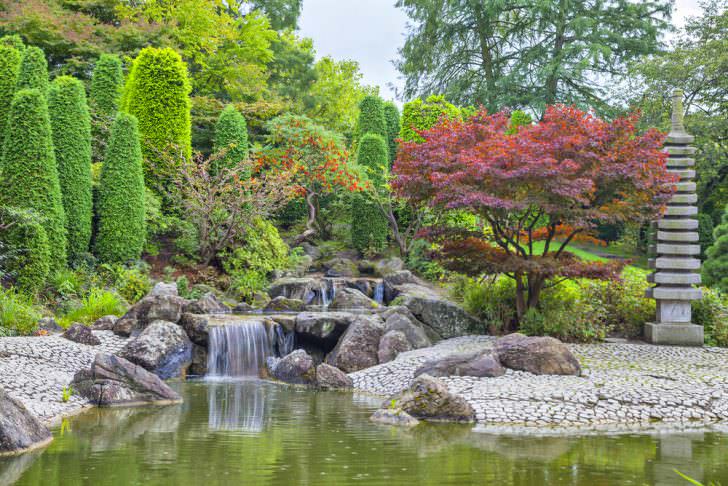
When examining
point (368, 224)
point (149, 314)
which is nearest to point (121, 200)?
point (149, 314)

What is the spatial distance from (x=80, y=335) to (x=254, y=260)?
20.5 ft

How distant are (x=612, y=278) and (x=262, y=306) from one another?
290 inches

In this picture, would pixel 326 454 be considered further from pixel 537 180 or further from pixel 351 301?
pixel 351 301

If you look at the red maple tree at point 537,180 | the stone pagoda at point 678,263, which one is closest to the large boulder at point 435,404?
the red maple tree at point 537,180

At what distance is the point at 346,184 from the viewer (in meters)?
18.9

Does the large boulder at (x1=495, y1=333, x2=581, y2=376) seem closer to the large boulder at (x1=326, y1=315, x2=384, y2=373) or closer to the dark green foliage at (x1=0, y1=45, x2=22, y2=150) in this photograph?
the large boulder at (x1=326, y1=315, x2=384, y2=373)

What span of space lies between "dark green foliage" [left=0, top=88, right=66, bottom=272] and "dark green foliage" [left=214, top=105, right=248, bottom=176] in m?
5.83

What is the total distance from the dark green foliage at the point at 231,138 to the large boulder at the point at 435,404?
1270 cm

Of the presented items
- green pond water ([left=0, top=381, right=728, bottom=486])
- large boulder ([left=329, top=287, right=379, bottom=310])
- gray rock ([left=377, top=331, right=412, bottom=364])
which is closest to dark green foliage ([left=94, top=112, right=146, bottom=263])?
large boulder ([left=329, top=287, right=379, bottom=310])

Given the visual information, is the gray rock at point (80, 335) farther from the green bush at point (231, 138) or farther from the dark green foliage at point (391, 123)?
the dark green foliage at point (391, 123)

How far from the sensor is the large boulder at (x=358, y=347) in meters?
10.7

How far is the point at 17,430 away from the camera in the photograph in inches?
240

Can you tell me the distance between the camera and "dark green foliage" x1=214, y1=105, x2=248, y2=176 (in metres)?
19.2

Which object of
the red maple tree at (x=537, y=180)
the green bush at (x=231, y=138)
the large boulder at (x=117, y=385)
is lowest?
the large boulder at (x=117, y=385)
